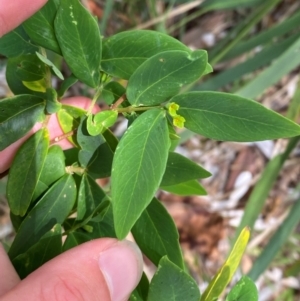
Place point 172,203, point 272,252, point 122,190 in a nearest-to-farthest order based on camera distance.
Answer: point 122,190, point 272,252, point 172,203

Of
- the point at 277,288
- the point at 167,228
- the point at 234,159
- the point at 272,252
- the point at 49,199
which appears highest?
the point at 49,199

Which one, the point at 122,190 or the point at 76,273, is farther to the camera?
the point at 76,273

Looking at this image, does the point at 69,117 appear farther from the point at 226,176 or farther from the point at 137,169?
the point at 226,176

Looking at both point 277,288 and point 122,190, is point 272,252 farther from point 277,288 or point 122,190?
point 122,190

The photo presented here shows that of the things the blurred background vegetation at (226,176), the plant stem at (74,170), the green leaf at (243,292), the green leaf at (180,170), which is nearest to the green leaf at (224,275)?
the green leaf at (243,292)

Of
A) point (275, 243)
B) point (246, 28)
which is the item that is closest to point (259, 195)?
point (275, 243)

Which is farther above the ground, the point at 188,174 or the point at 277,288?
the point at 188,174

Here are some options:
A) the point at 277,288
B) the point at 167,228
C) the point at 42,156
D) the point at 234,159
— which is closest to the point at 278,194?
the point at 234,159
